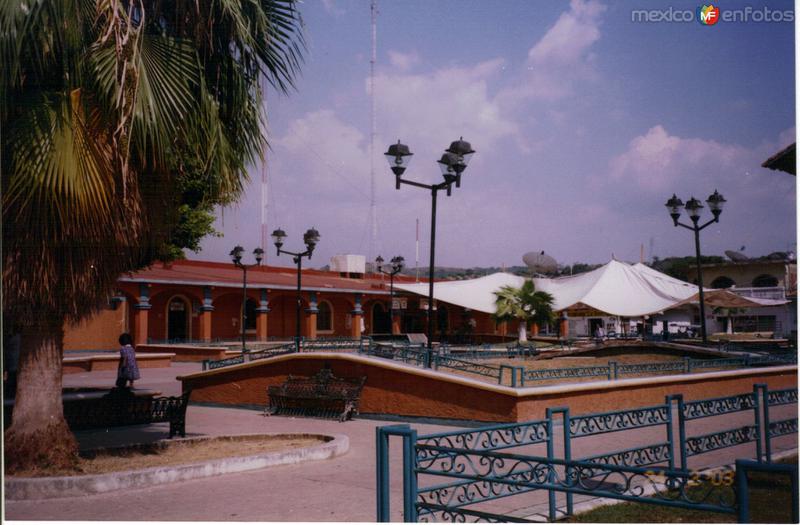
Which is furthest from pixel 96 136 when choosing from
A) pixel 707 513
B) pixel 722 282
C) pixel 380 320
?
pixel 380 320

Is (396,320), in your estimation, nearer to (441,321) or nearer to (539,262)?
(539,262)

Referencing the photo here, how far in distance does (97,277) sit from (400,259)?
77.3ft

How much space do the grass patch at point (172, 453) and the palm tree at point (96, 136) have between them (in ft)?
0.98

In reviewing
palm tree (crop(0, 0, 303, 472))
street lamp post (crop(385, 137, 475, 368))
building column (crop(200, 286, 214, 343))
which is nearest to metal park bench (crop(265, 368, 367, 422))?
street lamp post (crop(385, 137, 475, 368))

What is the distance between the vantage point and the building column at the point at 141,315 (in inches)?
1111

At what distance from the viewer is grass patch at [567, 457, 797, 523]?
207 inches

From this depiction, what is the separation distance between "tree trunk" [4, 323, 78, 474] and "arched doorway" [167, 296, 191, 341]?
25.0 meters

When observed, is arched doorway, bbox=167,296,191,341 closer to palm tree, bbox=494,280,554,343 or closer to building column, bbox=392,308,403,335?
building column, bbox=392,308,403,335

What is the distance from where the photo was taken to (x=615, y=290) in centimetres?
2391

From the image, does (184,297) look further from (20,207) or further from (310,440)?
(20,207)

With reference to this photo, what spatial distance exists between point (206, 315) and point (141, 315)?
2909 millimetres

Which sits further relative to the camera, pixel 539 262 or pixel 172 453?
pixel 539 262

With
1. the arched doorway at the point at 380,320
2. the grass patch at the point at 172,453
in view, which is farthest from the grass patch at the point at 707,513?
the arched doorway at the point at 380,320

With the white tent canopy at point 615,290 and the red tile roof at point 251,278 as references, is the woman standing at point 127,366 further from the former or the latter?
the white tent canopy at point 615,290
